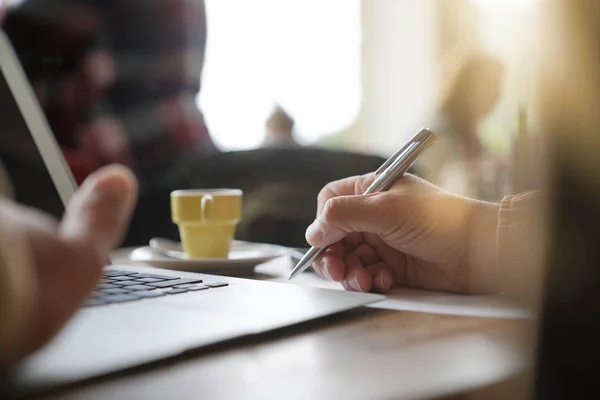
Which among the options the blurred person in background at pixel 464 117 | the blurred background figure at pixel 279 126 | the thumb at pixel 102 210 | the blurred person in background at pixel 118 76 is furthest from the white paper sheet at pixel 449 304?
the blurred person in background at pixel 464 117

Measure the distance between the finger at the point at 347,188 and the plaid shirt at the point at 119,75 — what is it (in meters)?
0.68

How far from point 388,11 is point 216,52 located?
6.14ft


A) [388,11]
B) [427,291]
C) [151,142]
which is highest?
[388,11]

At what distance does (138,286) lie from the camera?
0.52m

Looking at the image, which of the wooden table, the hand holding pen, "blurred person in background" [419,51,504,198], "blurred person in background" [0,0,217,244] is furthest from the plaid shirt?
"blurred person in background" [419,51,504,198]

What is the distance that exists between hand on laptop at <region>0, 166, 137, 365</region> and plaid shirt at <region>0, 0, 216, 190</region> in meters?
1.01

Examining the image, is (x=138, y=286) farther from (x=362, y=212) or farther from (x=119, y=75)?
(x=119, y=75)

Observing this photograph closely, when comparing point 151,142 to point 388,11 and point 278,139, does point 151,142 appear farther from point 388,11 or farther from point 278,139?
point 388,11

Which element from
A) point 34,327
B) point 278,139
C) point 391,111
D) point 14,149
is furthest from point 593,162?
point 391,111

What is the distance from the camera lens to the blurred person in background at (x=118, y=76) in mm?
1403

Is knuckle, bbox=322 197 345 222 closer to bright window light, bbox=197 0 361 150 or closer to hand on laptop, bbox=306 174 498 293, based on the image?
hand on laptop, bbox=306 174 498 293

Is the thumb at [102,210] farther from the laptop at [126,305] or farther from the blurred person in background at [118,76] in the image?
the blurred person in background at [118,76]

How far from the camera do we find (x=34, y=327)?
28 cm

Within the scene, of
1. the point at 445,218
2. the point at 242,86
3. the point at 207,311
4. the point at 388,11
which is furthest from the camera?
the point at 388,11
